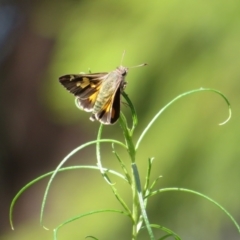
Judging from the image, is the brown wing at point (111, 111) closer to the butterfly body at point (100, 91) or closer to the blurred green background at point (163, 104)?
the butterfly body at point (100, 91)

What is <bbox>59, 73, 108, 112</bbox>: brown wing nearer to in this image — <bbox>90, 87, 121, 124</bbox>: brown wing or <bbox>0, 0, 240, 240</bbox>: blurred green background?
<bbox>90, 87, 121, 124</bbox>: brown wing

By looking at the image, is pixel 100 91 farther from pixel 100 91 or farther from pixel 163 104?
pixel 163 104

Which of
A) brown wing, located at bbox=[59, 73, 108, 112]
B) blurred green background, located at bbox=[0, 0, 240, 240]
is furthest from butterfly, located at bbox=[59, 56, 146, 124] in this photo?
blurred green background, located at bbox=[0, 0, 240, 240]

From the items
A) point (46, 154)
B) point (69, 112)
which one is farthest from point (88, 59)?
point (46, 154)

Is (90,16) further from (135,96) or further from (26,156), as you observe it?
(26,156)

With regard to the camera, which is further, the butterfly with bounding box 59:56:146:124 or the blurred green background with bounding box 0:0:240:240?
the blurred green background with bounding box 0:0:240:240

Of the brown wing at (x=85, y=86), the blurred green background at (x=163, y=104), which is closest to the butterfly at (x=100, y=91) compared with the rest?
the brown wing at (x=85, y=86)

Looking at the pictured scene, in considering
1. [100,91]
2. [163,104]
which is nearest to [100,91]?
[100,91]
